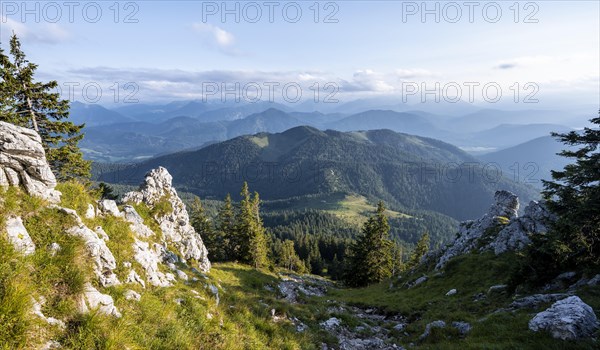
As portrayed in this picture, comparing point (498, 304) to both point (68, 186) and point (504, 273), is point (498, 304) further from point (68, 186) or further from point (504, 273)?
point (68, 186)

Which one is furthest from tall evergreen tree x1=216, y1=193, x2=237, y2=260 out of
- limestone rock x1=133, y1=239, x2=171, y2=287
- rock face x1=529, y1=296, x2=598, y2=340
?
rock face x1=529, y1=296, x2=598, y2=340

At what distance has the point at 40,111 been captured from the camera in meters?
27.8

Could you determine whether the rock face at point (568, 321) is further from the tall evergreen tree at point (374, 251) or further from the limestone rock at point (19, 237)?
the tall evergreen tree at point (374, 251)

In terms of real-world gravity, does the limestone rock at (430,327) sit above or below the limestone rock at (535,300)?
below

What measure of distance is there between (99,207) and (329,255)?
13576 cm

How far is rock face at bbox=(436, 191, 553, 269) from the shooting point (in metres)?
31.5

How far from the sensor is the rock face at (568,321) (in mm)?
10773

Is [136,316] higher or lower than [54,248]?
lower

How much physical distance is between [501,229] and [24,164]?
45514 millimetres

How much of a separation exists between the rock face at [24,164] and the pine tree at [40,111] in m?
14.5

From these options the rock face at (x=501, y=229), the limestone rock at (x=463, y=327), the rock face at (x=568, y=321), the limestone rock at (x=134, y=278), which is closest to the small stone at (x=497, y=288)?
the rock face at (x=501, y=229)

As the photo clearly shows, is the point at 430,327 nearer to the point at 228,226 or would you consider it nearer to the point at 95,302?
the point at 95,302

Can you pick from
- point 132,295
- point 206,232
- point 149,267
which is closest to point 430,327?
point 132,295

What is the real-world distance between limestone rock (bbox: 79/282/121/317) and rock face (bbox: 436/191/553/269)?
95.8 feet
